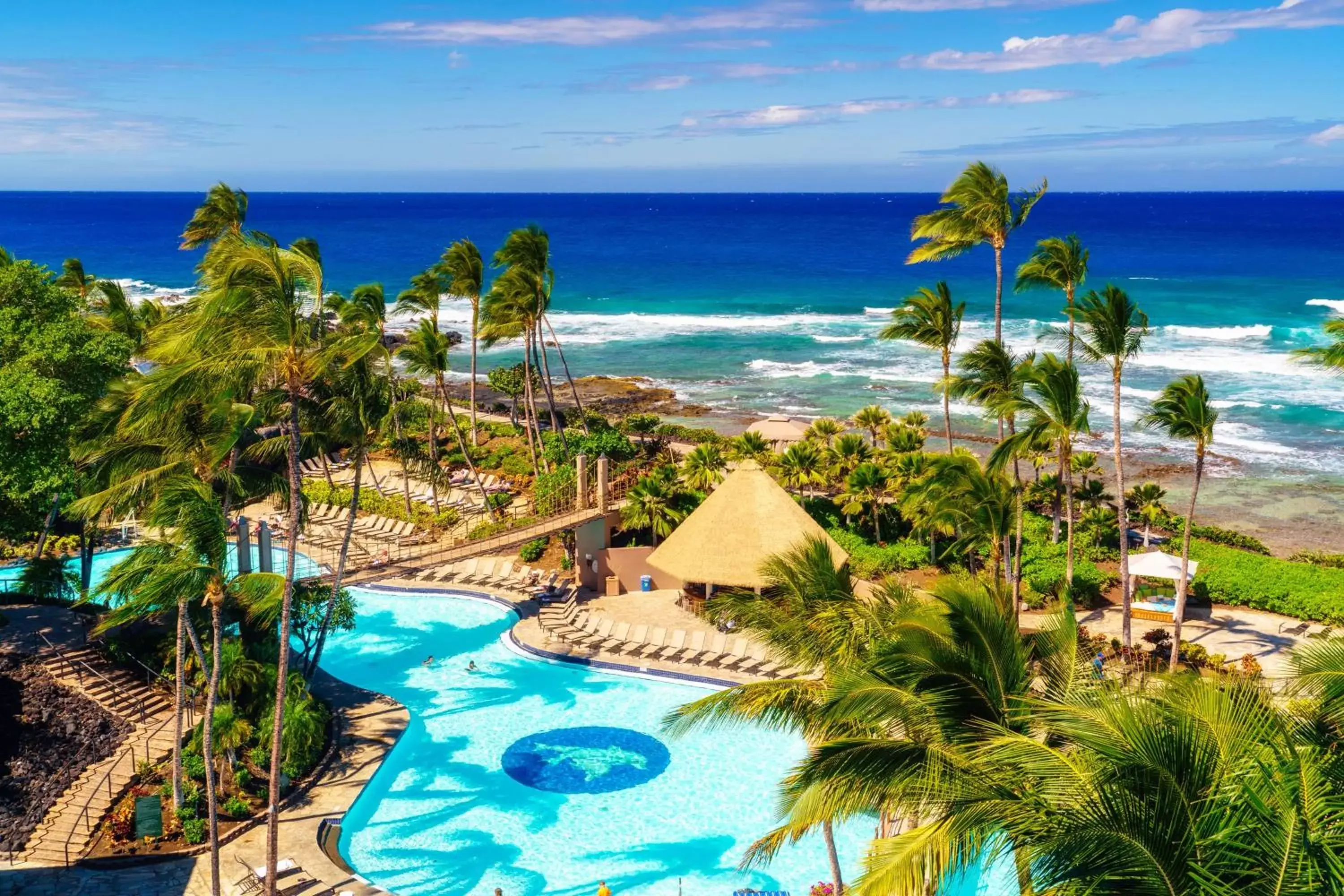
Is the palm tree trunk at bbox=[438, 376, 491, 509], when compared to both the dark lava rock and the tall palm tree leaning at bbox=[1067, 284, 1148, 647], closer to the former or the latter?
the dark lava rock

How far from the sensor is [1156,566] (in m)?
23.5

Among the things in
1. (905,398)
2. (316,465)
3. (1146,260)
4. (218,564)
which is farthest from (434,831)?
(1146,260)

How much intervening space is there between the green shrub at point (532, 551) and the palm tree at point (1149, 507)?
15.7m

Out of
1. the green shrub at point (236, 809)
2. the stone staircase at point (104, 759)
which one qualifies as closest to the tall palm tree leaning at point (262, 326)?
the green shrub at point (236, 809)

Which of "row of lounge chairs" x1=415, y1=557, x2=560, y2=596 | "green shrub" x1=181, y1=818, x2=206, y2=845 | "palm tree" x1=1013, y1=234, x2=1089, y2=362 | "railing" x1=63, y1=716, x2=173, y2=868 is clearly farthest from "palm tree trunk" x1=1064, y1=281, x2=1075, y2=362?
"railing" x1=63, y1=716, x2=173, y2=868

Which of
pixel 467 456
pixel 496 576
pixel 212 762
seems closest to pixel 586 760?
pixel 212 762

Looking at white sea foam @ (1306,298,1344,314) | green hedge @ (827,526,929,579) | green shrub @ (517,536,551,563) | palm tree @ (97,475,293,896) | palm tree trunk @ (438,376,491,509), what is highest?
white sea foam @ (1306,298,1344,314)

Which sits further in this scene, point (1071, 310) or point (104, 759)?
point (1071, 310)

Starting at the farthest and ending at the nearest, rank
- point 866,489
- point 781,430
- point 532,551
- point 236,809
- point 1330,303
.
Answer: point 1330,303 < point 781,430 < point 532,551 < point 866,489 < point 236,809

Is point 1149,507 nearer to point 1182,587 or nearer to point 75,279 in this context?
point 1182,587

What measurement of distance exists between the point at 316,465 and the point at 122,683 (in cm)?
1759

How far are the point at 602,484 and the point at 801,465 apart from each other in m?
5.94

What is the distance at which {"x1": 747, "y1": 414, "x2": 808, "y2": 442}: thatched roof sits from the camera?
111 feet

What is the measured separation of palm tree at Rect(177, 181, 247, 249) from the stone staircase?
53.7ft
